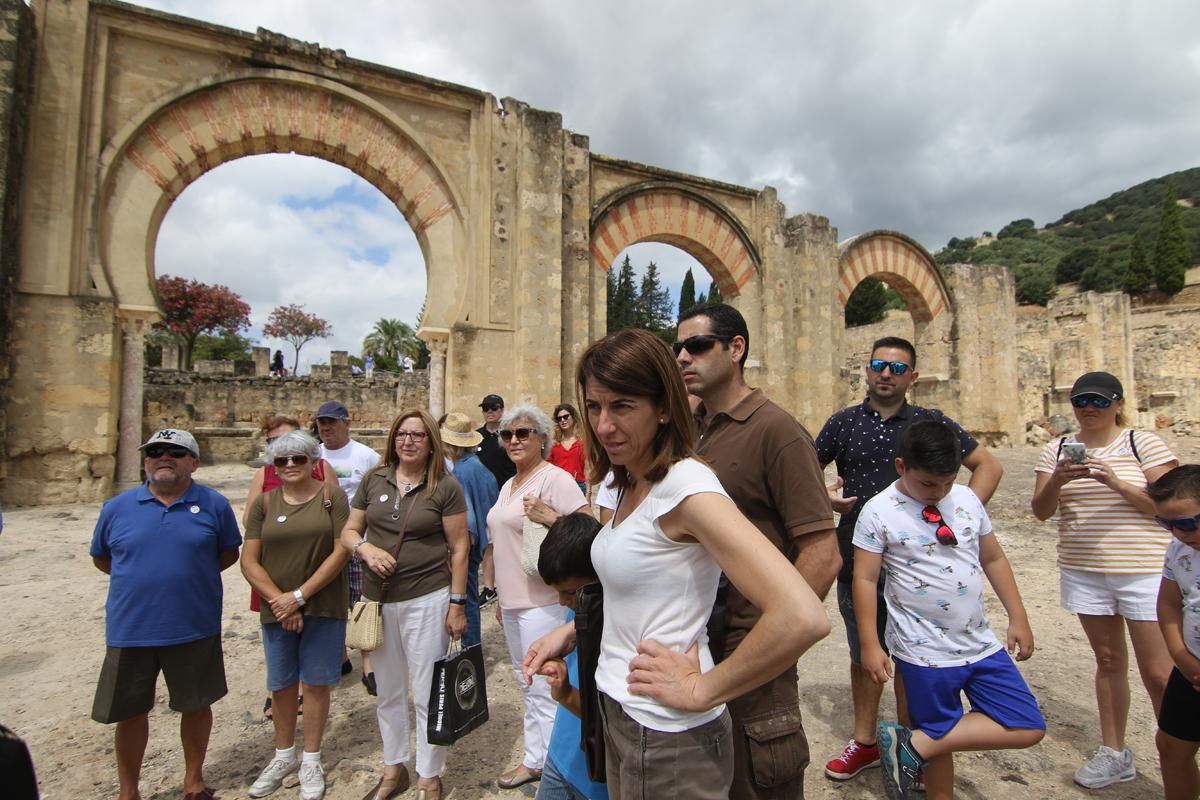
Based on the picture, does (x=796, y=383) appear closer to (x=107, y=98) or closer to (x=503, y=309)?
(x=503, y=309)

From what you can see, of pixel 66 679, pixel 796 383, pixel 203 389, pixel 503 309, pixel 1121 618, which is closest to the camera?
pixel 1121 618

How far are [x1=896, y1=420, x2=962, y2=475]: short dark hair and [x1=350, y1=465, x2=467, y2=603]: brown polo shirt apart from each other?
2155 mm

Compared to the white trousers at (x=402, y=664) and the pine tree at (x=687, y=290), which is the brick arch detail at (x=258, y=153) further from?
the pine tree at (x=687, y=290)

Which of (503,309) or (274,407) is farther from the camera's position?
(274,407)

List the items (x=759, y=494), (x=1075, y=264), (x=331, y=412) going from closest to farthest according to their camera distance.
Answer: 1. (x=759, y=494)
2. (x=331, y=412)
3. (x=1075, y=264)

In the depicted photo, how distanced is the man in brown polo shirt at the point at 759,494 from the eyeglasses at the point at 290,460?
2041mm

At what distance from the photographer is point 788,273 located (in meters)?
12.5

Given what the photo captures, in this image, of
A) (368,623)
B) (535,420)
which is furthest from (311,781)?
(535,420)

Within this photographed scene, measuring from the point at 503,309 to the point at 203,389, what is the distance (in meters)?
18.3

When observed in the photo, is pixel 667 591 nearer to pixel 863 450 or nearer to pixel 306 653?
pixel 863 450

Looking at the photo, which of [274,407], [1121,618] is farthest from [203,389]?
[1121,618]

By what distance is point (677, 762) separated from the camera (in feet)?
4.45

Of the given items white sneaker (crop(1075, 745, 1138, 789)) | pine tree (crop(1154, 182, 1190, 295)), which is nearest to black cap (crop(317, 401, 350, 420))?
white sneaker (crop(1075, 745, 1138, 789))

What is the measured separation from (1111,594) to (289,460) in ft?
13.5
